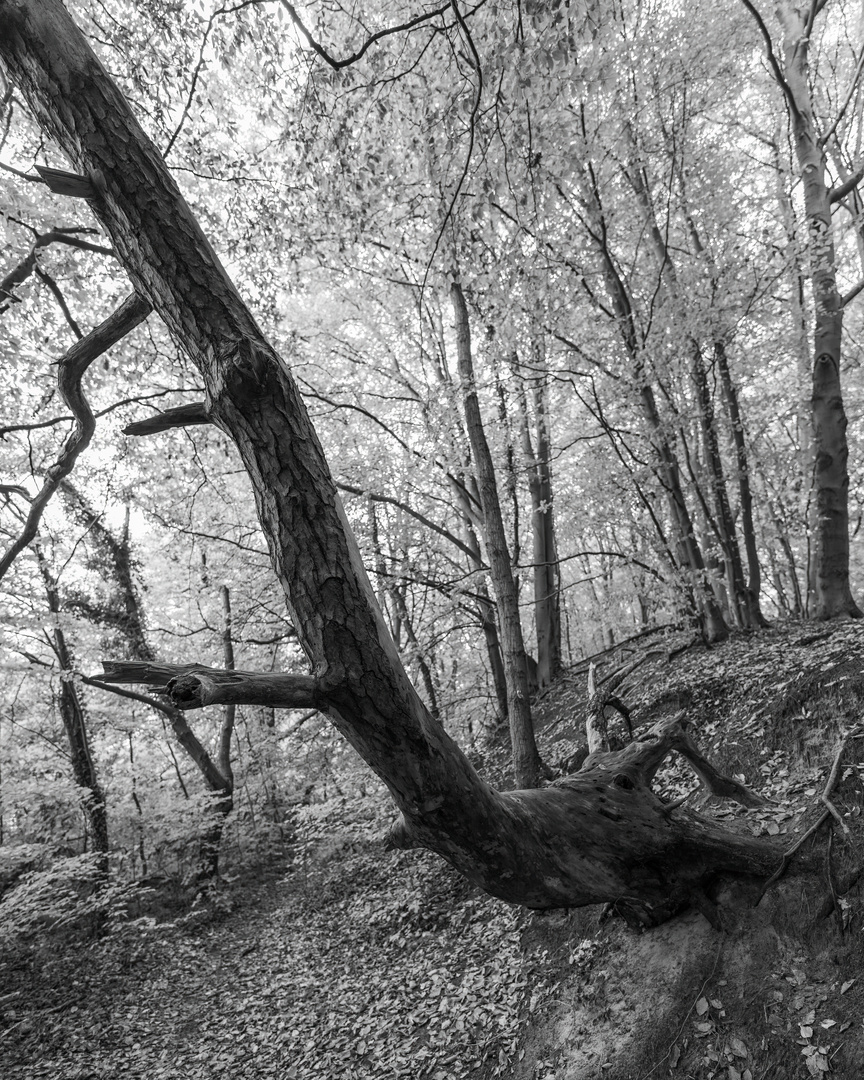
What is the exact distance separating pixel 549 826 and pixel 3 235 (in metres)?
6.88

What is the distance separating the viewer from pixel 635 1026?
3.48 m

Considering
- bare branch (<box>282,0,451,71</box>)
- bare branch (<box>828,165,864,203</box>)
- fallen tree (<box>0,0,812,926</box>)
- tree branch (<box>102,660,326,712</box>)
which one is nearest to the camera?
tree branch (<box>102,660,326,712</box>)

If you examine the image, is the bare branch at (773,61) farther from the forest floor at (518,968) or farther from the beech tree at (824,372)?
the forest floor at (518,968)

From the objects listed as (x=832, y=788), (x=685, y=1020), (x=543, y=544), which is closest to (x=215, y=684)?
(x=685, y=1020)

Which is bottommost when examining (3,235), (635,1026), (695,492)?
(635,1026)

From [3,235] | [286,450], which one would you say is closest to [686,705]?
[286,450]

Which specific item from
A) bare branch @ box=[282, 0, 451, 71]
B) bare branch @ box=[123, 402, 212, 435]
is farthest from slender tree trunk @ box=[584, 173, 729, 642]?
Result: bare branch @ box=[123, 402, 212, 435]

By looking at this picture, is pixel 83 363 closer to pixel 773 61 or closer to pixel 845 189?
pixel 773 61

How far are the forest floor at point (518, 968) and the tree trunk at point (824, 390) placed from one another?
0.73 metres

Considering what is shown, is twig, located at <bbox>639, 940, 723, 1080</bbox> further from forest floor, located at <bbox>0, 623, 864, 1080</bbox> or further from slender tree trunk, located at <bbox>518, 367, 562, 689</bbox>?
slender tree trunk, located at <bbox>518, 367, 562, 689</bbox>

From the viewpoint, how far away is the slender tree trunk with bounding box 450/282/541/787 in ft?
19.1

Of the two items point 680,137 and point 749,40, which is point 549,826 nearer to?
point 680,137

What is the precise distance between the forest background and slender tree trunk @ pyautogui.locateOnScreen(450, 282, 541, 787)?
4cm

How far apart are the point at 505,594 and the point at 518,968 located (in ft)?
10.5
